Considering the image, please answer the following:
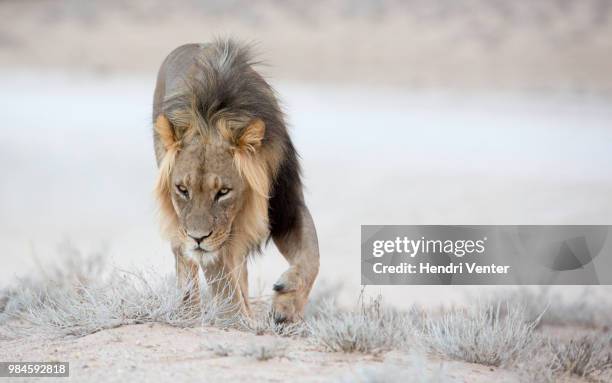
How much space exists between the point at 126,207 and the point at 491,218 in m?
5.30

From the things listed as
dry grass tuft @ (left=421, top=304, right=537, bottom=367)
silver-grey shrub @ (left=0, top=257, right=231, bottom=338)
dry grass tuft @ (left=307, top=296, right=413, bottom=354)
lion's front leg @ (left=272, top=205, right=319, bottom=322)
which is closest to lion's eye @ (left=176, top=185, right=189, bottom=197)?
silver-grey shrub @ (left=0, top=257, right=231, bottom=338)

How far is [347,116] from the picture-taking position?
22.6 metres

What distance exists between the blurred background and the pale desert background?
0.06m

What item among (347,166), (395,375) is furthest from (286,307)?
(347,166)

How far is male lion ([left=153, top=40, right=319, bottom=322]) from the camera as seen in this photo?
591 cm

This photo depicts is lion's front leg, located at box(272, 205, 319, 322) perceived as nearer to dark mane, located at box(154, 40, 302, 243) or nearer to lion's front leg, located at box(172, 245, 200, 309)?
dark mane, located at box(154, 40, 302, 243)

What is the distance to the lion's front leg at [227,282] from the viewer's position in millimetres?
6164

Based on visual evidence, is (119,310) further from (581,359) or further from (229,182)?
(581,359)

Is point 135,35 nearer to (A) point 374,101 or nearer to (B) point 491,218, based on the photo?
(A) point 374,101

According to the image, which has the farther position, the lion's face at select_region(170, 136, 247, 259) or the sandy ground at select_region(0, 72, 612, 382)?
the sandy ground at select_region(0, 72, 612, 382)

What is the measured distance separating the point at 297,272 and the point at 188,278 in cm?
60

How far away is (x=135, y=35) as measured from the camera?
105 feet

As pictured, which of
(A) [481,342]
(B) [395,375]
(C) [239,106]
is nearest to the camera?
(B) [395,375]

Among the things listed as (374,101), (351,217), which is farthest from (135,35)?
(351,217)
